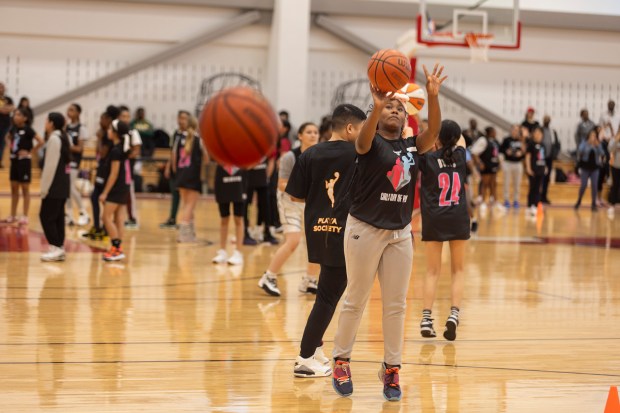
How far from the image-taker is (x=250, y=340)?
694 centimetres

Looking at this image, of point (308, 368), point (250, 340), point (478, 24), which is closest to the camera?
point (308, 368)

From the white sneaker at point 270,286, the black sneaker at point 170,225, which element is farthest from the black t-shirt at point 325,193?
the black sneaker at point 170,225

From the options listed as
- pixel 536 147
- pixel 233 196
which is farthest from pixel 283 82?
pixel 233 196

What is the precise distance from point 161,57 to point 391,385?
1916 centimetres

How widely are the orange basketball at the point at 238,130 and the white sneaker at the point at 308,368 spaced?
4.46 ft

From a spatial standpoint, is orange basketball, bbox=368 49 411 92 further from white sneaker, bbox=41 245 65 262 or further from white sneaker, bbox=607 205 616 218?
white sneaker, bbox=607 205 616 218

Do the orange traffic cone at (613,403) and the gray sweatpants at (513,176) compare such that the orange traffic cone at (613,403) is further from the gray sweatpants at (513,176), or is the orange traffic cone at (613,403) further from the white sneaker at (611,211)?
the gray sweatpants at (513,176)

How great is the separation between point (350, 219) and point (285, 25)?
18.3 metres

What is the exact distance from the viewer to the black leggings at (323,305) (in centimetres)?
578

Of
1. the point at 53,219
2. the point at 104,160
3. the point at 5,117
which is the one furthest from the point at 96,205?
the point at 5,117

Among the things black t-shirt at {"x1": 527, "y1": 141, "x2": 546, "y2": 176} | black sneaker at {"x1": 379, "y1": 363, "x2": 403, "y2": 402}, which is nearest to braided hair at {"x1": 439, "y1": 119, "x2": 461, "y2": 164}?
black sneaker at {"x1": 379, "y1": 363, "x2": 403, "y2": 402}

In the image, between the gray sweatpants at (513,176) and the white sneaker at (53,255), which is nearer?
the white sneaker at (53,255)

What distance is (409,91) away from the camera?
8156mm

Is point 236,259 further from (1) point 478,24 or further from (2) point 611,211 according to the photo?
(2) point 611,211
